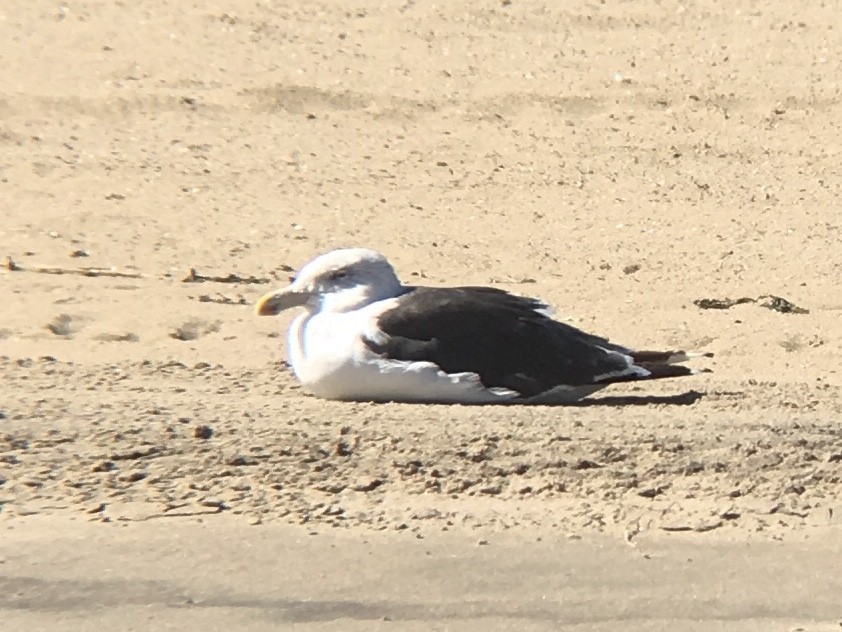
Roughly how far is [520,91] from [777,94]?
1.80 meters

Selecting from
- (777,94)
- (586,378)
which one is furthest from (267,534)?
(777,94)

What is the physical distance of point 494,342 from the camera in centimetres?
675

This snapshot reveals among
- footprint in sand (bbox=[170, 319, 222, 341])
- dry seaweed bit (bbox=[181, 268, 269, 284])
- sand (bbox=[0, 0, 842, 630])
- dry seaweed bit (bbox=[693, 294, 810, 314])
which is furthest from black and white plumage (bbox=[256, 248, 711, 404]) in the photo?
dry seaweed bit (bbox=[181, 268, 269, 284])

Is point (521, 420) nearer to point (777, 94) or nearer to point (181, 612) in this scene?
point (181, 612)

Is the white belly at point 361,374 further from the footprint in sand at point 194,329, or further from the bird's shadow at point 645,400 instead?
the footprint in sand at point 194,329

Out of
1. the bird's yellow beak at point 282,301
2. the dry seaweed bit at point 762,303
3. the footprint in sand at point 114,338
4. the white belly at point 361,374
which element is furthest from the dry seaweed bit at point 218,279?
A: the white belly at point 361,374

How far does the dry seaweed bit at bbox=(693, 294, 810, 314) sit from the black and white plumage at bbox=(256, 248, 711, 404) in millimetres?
2174

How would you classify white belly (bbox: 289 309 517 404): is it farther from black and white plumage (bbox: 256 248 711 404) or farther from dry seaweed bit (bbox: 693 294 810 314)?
dry seaweed bit (bbox: 693 294 810 314)

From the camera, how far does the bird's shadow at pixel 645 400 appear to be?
6.93 m

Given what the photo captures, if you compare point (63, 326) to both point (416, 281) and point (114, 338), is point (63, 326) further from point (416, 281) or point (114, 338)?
point (416, 281)

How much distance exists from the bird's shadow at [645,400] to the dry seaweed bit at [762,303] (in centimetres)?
209

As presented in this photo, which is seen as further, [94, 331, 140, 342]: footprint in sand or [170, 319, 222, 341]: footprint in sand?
[170, 319, 222, 341]: footprint in sand

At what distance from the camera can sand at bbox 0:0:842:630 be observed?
4.86 metres

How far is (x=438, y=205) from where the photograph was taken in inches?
450
